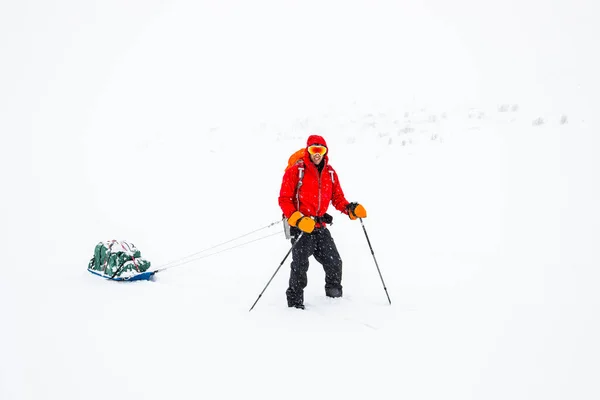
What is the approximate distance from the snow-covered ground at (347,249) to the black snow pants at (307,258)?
26 cm

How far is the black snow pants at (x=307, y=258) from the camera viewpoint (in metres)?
5.54

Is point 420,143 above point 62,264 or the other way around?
above

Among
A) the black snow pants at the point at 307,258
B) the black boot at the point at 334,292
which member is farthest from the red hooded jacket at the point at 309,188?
the black boot at the point at 334,292

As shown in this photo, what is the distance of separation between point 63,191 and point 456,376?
14.1 metres

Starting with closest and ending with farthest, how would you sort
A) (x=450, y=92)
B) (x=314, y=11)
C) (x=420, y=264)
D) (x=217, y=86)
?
(x=420, y=264), (x=450, y=92), (x=217, y=86), (x=314, y=11)

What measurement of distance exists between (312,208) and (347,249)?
281 cm

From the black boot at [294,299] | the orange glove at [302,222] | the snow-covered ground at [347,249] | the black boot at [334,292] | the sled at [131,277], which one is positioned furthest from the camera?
the sled at [131,277]

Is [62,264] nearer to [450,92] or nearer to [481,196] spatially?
[481,196]

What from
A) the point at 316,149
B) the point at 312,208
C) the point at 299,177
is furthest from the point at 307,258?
the point at 316,149

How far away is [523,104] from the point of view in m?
13.1

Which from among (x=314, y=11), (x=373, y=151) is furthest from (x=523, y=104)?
(x=314, y=11)

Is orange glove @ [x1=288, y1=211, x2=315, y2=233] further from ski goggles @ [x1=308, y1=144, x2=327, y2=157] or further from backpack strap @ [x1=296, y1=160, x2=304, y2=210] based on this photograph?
ski goggles @ [x1=308, y1=144, x2=327, y2=157]

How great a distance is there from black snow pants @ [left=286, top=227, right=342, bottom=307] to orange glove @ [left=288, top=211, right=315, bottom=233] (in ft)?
1.80

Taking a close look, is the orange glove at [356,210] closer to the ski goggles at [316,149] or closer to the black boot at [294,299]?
the ski goggles at [316,149]
